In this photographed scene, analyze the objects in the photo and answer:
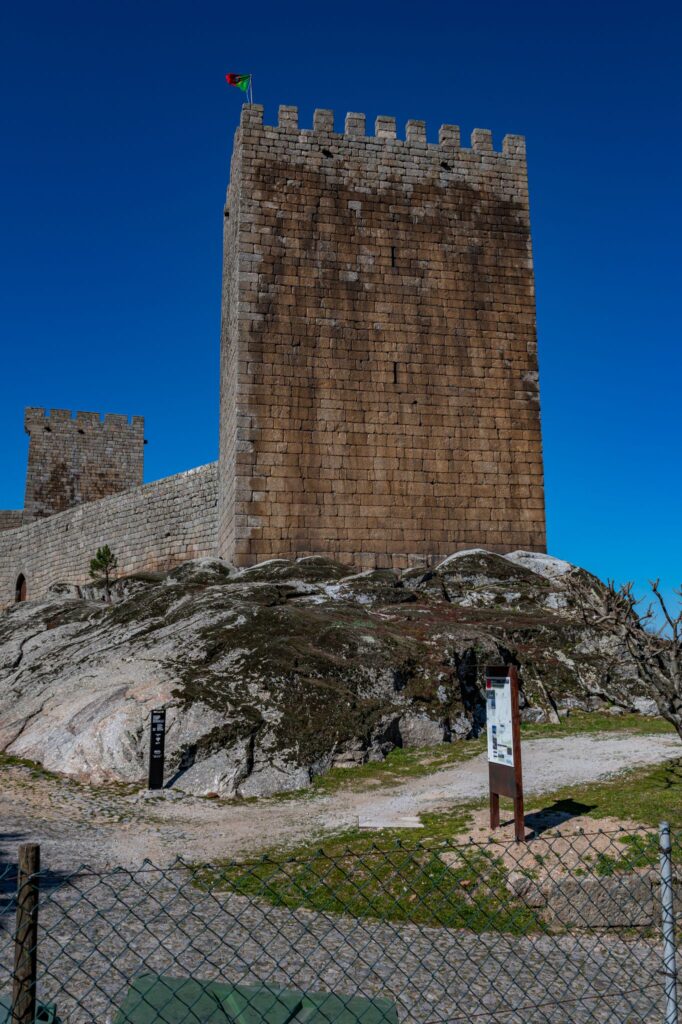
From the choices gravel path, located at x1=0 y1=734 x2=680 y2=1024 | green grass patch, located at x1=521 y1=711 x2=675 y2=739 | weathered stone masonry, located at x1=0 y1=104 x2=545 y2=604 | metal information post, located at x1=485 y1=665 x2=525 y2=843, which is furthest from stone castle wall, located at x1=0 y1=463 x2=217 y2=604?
gravel path, located at x1=0 y1=734 x2=680 y2=1024

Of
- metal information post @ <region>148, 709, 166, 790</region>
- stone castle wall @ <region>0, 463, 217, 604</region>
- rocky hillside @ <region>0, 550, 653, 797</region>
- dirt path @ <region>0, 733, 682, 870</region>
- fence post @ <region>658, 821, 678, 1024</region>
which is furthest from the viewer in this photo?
stone castle wall @ <region>0, 463, 217, 604</region>

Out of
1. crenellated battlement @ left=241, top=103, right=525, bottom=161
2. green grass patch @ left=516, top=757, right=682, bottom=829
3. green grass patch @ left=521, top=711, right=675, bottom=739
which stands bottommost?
green grass patch @ left=516, top=757, right=682, bottom=829

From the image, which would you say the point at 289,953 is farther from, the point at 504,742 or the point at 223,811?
the point at 223,811

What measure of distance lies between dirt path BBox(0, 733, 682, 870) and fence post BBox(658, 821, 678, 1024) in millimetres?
3397

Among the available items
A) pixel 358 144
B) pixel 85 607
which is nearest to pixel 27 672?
pixel 85 607

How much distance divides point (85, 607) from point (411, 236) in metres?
10.4

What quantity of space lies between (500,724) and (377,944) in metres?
2.54

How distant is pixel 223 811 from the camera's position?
26.4ft

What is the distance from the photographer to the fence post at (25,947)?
2.62 m

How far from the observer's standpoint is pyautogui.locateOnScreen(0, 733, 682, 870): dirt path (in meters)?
6.77

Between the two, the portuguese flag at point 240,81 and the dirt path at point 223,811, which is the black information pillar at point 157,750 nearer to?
the dirt path at point 223,811

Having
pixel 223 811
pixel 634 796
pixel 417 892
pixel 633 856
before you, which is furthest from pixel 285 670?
pixel 633 856

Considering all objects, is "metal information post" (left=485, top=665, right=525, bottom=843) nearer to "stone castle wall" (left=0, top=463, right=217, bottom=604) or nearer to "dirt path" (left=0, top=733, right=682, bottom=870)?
"dirt path" (left=0, top=733, right=682, bottom=870)

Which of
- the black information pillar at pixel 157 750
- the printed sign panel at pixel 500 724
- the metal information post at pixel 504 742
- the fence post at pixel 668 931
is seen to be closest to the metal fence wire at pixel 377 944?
the fence post at pixel 668 931
